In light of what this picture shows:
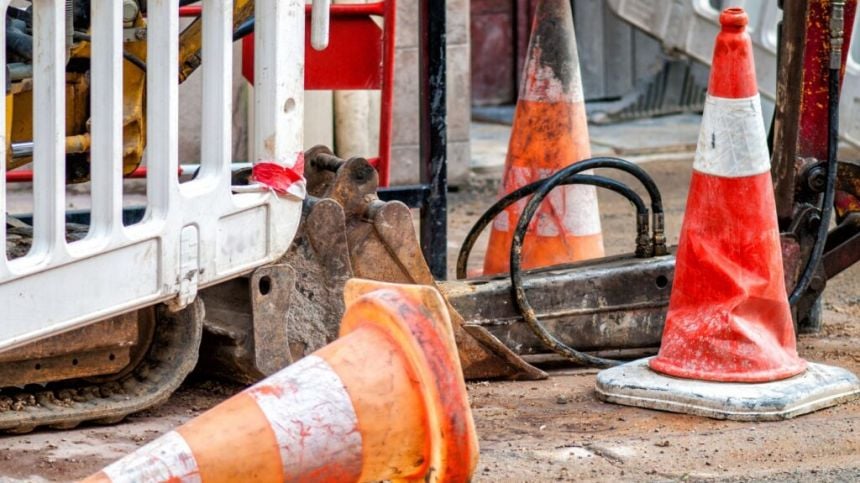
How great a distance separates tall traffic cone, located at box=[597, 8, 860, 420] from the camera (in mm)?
4191

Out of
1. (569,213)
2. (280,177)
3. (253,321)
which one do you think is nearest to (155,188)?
(280,177)

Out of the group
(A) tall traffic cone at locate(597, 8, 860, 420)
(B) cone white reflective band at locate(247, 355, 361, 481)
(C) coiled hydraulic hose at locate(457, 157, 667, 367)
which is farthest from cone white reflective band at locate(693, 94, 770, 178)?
(B) cone white reflective band at locate(247, 355, 361, 481)

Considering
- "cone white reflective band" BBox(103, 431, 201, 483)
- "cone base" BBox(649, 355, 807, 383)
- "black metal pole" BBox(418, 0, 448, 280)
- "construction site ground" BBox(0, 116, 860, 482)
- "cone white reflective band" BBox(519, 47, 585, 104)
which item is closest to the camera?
"cone white reflective band" BBox(103, 431, 201, 483)

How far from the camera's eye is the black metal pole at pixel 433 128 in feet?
17.6

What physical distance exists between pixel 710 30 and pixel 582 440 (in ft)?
14.4

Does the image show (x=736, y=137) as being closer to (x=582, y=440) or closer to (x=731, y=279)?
(x=731, y=279)

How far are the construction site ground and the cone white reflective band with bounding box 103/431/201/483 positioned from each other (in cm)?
71

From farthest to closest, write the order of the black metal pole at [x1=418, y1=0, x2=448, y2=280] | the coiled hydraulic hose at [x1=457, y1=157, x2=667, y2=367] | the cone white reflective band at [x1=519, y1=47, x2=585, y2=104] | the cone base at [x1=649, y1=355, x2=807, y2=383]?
the cone white reflective band at [x1=519, y1=47, x2=585, y2=104], the black metal pole at [x1=418, y1=0, x2=448, y2=280], the coiled hydraulic hose at [x1=457, y1=157, x2=667, y2=367], the cone base at [x1=649, y1=355, x2=807, y2=383]

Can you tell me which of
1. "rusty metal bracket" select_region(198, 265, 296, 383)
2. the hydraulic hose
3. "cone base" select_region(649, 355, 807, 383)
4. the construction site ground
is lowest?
the construction site ground

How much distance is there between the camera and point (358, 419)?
2.97m

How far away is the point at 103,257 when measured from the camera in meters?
3.46

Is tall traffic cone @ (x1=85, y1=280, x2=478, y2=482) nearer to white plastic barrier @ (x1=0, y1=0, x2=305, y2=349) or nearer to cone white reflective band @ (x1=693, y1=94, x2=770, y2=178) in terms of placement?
white plastic barrier @ (x1=0, y1=0, x2=305, y2=349)

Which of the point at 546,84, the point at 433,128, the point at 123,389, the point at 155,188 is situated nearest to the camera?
the point at 155,188

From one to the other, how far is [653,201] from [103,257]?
1.95 meters
